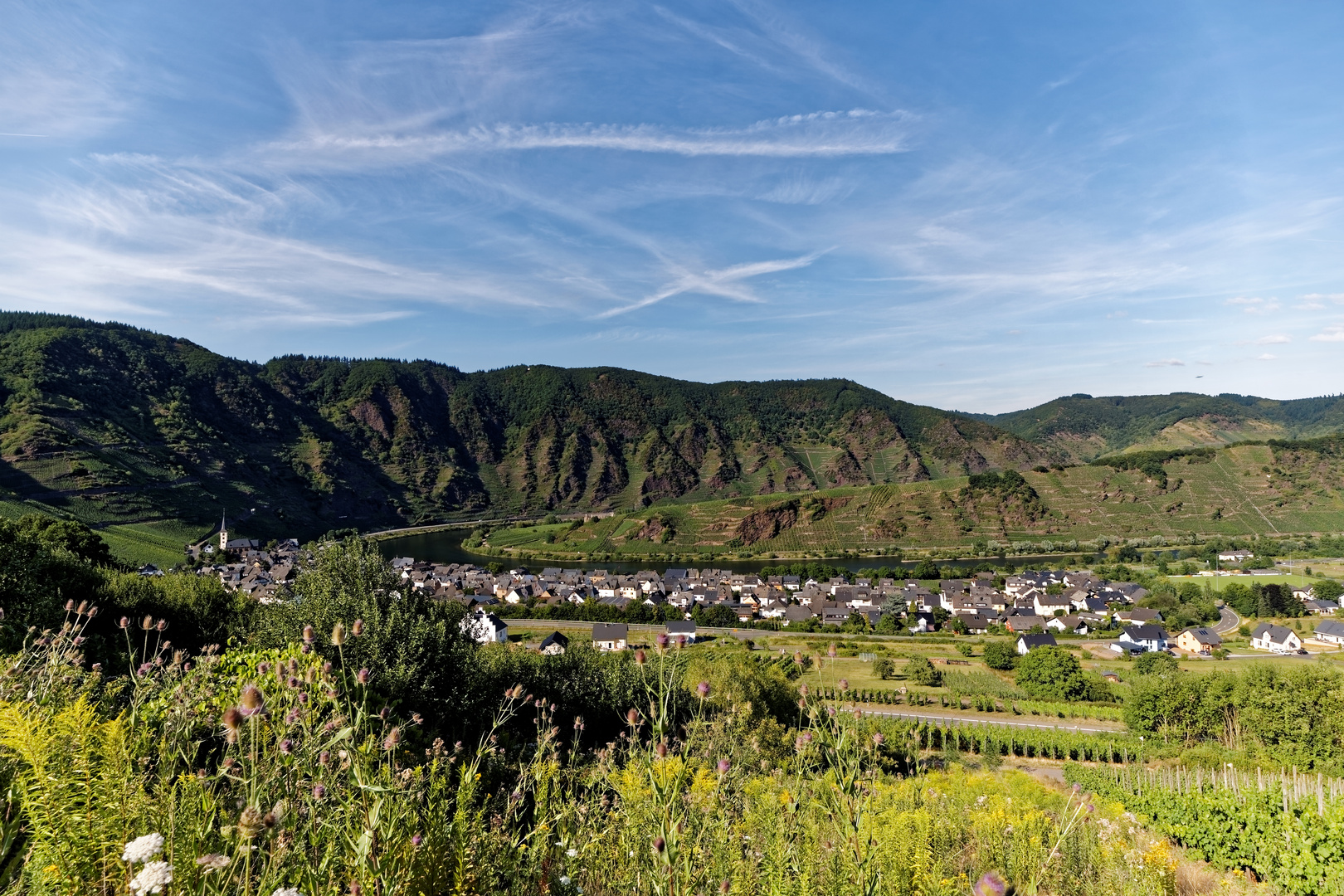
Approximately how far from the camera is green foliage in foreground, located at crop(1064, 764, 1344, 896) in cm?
905

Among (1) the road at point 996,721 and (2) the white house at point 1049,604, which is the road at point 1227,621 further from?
(1) the road at point 996,721

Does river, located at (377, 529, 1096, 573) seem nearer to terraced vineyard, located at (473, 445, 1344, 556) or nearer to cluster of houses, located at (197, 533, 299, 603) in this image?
terraced vineyard, located at (473, 445, 1344, 556)

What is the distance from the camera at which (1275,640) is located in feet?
172

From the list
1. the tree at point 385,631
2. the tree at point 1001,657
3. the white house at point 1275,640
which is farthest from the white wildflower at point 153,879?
the white house at point 1275,640

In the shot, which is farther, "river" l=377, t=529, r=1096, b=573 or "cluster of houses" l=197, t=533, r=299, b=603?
"river" l=377, t=529, r=1096, b=573

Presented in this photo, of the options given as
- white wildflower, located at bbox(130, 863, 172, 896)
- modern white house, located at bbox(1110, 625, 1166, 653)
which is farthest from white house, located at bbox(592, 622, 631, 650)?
white wildflower, located at bbox(130, 863, 172, 896)

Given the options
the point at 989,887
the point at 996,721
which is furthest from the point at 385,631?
the point at 996,721

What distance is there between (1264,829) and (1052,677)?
37239mm

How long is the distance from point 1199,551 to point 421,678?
125 m

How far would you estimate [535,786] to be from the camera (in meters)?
4.91

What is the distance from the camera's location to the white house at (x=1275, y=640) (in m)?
51.4

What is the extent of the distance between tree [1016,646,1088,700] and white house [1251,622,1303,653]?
24.0 meters

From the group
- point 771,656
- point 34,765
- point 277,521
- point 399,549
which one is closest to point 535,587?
point 771,656

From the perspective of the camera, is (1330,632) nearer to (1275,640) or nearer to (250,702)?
A: (1275,640)
